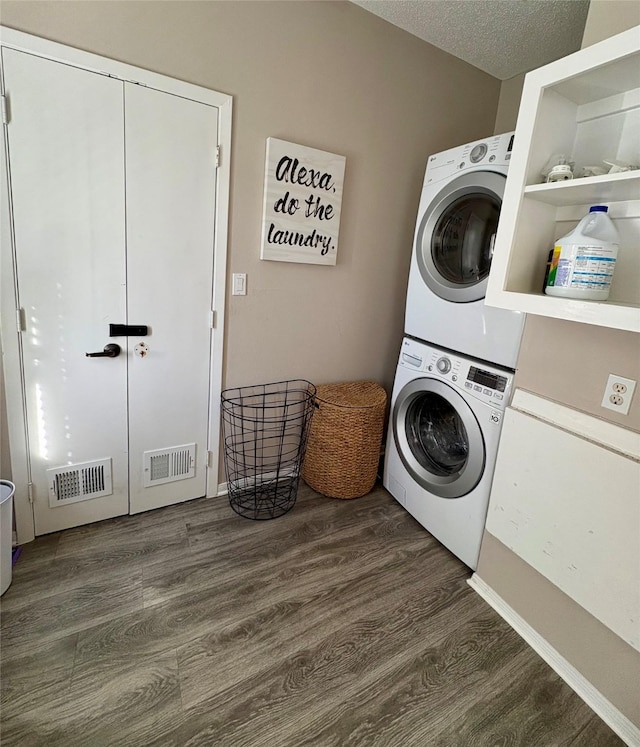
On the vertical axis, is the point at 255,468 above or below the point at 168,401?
below

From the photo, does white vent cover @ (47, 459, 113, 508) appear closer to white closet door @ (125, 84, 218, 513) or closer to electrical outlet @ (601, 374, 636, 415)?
white closet door @ (125, 84, 218, 513)

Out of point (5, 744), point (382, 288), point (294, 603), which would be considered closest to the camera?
point (5, 744)

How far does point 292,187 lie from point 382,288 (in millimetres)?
797

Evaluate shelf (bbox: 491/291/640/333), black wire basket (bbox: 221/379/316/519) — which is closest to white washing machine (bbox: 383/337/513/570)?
shelf (bbox: 491/291/640/333)

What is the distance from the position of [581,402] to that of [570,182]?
2.22 feet

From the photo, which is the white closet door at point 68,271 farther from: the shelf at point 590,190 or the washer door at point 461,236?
the shelf at point 590,190

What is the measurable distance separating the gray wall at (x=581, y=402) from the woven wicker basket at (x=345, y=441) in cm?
80

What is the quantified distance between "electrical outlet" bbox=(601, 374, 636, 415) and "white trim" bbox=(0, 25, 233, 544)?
1583 millimetres

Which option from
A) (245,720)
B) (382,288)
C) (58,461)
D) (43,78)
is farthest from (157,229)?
(245,720)

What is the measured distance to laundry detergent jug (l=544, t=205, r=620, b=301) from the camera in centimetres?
114

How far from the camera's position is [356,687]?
1313 mm

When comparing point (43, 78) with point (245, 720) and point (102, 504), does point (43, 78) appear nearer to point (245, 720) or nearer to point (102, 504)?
point (102, 504)

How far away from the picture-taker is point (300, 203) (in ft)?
6.64

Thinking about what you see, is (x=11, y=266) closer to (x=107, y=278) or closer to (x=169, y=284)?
(x=107, y=278)
